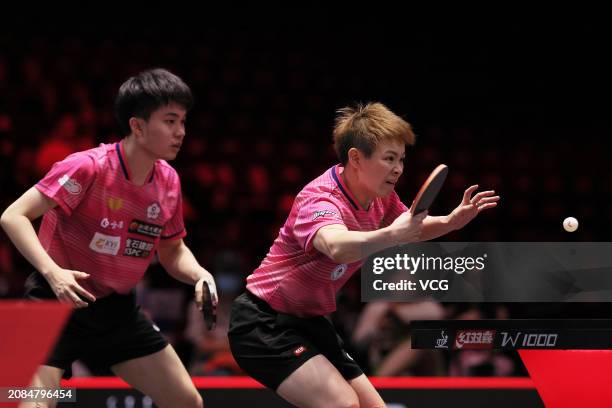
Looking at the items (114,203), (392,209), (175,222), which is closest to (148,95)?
(114,203)

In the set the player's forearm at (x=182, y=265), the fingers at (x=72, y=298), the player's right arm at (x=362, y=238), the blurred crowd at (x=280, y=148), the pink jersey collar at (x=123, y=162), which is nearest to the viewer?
the player's right arm at (x=362, y=238)

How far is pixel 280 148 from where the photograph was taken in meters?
8.12

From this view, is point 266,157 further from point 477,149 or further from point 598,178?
point 598,178

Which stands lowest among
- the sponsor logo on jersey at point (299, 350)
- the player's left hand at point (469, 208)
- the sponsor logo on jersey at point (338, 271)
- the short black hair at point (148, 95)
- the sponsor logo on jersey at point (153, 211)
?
the sponsor logo on jersey at point (299, 350)

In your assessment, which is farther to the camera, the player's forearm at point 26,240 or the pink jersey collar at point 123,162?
the pink jersey collar at point 123,162

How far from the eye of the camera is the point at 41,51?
8984 millimetres

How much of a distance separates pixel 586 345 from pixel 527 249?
0.38 meters

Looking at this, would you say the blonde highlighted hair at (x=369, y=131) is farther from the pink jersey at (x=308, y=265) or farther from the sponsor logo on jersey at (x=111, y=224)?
the sponsor logo on jersey at (x=111, y=224)

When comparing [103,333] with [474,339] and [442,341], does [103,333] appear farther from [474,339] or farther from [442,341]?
[474,339]

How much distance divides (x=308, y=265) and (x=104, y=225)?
77 centimetres

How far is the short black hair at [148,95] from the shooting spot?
3.49 meters

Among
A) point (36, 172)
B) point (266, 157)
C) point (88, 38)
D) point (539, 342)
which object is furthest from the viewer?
point (88, 38)

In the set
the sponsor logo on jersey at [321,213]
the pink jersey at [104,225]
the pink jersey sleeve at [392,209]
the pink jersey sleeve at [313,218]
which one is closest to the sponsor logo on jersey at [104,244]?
the pink jersey at [104,225]

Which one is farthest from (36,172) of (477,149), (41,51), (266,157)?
(477,149)
